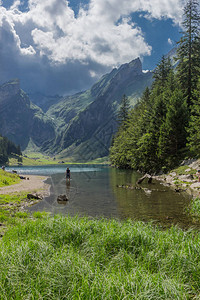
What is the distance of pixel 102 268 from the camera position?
5262 mm

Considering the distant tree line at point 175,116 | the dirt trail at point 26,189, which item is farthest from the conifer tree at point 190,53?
the dirt trail at point 26,189

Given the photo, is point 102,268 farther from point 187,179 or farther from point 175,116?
point 175,116

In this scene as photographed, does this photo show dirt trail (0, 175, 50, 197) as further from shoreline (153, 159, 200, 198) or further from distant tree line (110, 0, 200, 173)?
distant tree line (110, 0, 200, 173)

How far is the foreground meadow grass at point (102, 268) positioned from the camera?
161 inches

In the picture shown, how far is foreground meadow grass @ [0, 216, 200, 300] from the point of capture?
161 inches

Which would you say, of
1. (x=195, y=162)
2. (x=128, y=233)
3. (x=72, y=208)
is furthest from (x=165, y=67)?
(x=128, y=233)

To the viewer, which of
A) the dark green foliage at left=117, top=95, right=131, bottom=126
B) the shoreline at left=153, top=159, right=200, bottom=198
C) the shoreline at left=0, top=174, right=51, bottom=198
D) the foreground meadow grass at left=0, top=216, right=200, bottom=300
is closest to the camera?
the foreground meadow grass at left=0, top=216, right=200, bottom=300

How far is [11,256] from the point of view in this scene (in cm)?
556

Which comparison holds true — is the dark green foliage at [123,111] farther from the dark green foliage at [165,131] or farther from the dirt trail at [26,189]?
the dirt trail at [26,189]

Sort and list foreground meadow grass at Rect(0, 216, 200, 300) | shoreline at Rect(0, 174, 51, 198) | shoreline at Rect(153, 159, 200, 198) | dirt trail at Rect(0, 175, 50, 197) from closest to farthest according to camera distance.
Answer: foreground meadow grass at Rect(0, 216, 200, 300), shoreline at Rect(0, 174, 51, 198), dirt trail at Rect(0, 175, 50, 197), shoreline at Rect(153, 159, 200, 198)

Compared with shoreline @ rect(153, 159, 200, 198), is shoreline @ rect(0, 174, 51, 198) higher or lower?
lower

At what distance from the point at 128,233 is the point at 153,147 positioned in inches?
1626

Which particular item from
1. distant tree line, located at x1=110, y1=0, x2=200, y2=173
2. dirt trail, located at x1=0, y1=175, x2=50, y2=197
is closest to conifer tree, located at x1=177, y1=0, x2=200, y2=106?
distant tree line, located at x1=110, y1=0, x2=200, y2=173

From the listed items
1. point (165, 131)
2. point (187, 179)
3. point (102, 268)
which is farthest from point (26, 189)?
point (165, 131)
